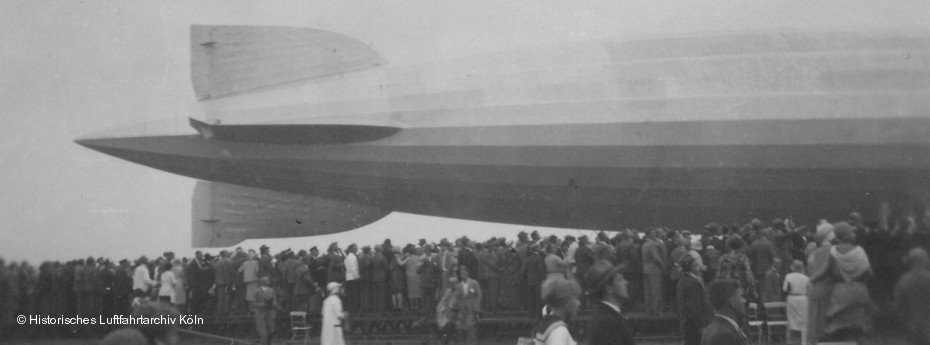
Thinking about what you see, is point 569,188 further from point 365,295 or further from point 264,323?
point 264,323

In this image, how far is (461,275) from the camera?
1507 centimetres

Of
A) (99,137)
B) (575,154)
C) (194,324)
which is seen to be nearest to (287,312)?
(194,324)

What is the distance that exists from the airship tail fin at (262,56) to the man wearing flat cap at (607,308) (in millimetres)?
12601

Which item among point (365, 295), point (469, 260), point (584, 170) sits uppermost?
point (584, 170)

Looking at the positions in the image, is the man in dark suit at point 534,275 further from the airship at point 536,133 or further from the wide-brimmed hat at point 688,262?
the wide-brimmed hat at point 688,262

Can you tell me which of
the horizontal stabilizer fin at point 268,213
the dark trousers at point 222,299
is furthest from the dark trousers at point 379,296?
the dark trousers at point 222,299

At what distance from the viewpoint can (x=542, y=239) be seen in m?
19.4

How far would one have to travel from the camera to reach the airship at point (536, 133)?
16734 mm

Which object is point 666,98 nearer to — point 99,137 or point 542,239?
point 542,239

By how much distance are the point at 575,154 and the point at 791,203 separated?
4387 mm

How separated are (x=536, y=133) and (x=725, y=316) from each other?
433 inches

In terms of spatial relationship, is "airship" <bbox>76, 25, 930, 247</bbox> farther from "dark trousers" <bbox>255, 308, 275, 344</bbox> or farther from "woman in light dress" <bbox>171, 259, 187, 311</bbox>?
"dark trousers" <bbox>255, 308, 275, 344</bbox>

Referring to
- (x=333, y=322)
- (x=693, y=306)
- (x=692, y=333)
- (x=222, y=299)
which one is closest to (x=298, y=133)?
(x=222, y=299)

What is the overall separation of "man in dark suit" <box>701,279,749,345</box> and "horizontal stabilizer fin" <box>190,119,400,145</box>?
11.4 metres
